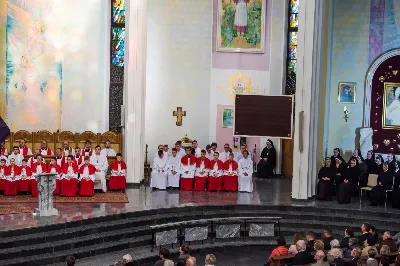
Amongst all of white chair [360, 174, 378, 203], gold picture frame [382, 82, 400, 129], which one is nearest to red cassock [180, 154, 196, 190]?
white chair [360, 174, 378, 203]

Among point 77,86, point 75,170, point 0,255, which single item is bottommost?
point 0,255

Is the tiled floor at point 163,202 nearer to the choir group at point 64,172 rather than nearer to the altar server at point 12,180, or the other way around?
the choir group at point 64,172

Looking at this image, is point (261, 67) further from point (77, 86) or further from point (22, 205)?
point (22, 205)

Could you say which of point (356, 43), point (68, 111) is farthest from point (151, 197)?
point (356, 43)

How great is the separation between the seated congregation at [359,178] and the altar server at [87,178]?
218 inches

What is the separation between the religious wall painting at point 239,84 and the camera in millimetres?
24203

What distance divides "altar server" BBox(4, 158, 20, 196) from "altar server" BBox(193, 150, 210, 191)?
451 centimetres

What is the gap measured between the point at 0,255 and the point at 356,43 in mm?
12062

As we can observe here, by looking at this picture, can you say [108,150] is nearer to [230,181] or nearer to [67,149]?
[67,149]

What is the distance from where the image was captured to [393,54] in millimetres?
22406

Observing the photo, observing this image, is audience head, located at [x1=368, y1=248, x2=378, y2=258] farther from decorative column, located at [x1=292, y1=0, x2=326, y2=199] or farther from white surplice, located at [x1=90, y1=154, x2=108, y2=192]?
white surplice, located at [x1=90, y1=154, x2=108, y2=192]

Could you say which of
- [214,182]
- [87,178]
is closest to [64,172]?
[87,178]

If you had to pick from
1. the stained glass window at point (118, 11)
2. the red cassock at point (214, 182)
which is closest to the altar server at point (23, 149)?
the stained glass window at point (118, 11)

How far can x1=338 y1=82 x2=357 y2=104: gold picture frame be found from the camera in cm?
2280
